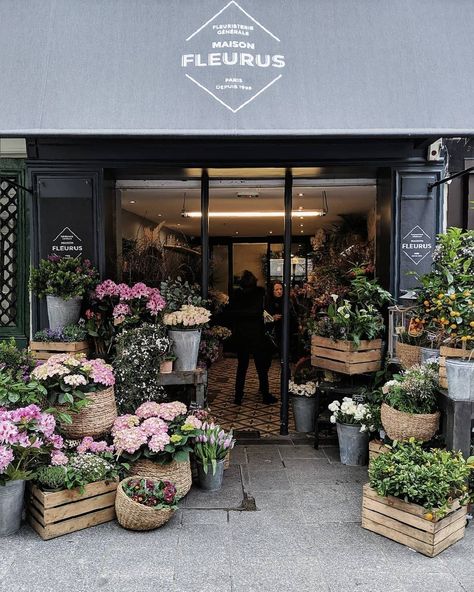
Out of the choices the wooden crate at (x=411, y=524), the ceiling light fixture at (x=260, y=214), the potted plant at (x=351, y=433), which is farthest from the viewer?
the ceiling light fixture at (x=260, y=214)

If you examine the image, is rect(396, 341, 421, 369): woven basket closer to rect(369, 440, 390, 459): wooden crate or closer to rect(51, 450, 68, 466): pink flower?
rect(369, 440, 390, 459): wooden crate

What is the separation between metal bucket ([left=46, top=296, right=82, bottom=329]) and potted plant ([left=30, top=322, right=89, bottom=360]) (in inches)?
4.0

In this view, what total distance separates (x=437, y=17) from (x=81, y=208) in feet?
13.2

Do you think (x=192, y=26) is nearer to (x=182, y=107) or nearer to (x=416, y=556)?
(x=182, y=107)

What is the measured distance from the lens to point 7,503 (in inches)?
153

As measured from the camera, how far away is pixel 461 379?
4148 mm

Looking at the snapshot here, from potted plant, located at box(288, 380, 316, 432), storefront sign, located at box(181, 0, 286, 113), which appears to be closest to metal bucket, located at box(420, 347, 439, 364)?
potted plant, located at box(288, 380, 316, 432)


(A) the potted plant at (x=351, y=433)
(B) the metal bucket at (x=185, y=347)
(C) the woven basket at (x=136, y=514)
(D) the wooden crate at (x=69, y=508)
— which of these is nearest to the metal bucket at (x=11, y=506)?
(D) the wooden crate at (x=69, y=508)

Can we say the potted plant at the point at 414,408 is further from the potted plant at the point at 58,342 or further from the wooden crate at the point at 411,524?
the potted plant at the point at 58,342

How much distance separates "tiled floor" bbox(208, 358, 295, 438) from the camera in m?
6.75

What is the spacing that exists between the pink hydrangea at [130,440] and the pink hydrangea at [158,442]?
0.07 m

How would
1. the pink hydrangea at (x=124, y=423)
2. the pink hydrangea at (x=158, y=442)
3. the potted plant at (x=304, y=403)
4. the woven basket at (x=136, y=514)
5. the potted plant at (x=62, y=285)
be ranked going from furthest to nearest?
the potted plant at (x=304, y=403) < the potted plant at (x=62, y=285) < the pink hydrangea at (x=124, y=423) < the pink hydrangea at (x=158, y=442) < the woven basket at (x=136, y=514)

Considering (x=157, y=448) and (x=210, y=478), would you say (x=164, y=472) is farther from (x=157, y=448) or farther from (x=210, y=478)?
(x=210, y=478)

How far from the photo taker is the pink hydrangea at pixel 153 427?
4.35m
